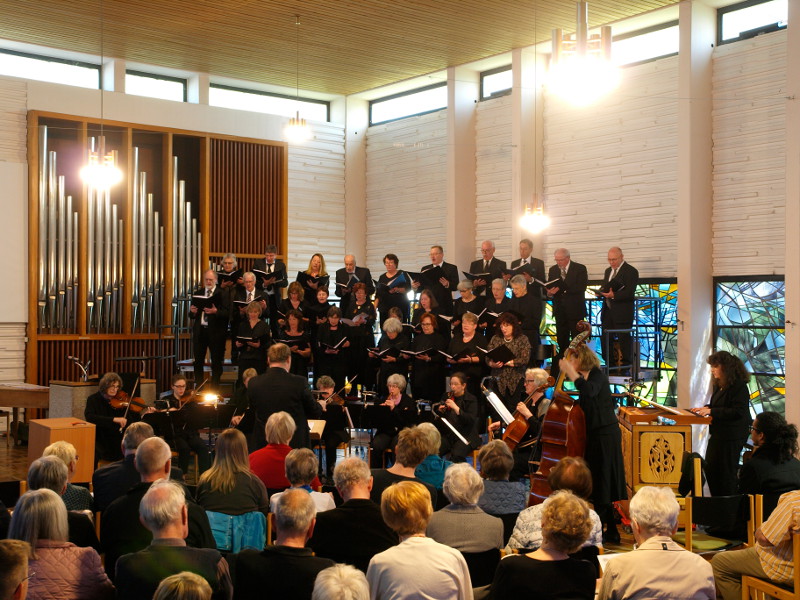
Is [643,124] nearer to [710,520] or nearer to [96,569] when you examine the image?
[710,520]

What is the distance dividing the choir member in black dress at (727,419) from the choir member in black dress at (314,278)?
553 centimetres

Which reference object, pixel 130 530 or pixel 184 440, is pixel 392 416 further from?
pixel 130 530

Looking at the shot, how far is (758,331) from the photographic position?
1007cm

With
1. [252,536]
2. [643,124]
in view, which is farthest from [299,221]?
[252,536]

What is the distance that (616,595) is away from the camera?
343cm

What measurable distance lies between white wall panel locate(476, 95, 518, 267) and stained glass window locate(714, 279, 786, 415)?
3205 millimetres

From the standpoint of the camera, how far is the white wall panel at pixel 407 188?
45.4ft

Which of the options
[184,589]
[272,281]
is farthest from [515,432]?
[272,281]

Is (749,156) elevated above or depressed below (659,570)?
above

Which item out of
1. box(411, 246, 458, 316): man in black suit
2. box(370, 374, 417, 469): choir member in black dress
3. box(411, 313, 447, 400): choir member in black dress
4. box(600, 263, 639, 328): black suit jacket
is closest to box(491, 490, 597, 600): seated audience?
box(370, 374, 417, 469): choir member in black dress

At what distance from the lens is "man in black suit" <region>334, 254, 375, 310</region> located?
445 inches

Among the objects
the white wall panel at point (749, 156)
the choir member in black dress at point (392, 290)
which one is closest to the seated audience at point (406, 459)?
the choir member in black dress at point (392, 290)

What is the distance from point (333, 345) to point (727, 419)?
4.97 m

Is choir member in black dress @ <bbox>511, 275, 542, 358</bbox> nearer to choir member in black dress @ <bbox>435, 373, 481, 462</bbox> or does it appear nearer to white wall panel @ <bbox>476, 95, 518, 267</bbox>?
choir member in black dress @ <bbox>435, 373, 481, 462</bbox>
